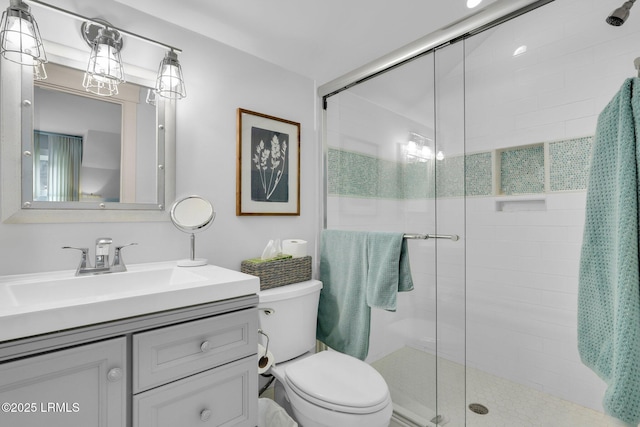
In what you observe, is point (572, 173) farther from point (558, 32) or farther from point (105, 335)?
point (105, 335)

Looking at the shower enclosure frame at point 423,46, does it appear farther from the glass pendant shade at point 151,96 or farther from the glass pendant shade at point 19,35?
the glass pendant shade at point 19,35

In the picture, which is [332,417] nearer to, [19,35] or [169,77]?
[169,77]

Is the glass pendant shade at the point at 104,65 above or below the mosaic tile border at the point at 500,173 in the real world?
above

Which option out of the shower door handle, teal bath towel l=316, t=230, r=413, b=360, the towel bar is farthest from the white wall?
the shower door handle

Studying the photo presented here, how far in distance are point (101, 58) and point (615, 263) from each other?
1.95 meters

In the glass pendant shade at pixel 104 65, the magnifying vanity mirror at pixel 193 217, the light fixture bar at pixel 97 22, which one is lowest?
the magnifying vanity mirror at pixel 193 217

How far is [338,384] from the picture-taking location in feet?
4.20

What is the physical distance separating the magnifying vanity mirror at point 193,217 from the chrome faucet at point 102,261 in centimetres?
23

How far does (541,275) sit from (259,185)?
5.25ft

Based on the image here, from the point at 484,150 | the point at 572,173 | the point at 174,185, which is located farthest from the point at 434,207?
the point at 174,185

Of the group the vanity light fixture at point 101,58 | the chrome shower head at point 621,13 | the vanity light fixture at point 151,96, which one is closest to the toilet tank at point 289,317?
the vanity light fixture at point 151,96

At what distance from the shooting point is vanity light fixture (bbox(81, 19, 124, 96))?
1.23 meters

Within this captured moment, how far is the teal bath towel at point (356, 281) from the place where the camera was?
1.52 m

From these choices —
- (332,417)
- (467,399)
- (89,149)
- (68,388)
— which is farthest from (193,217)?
(467,399)
